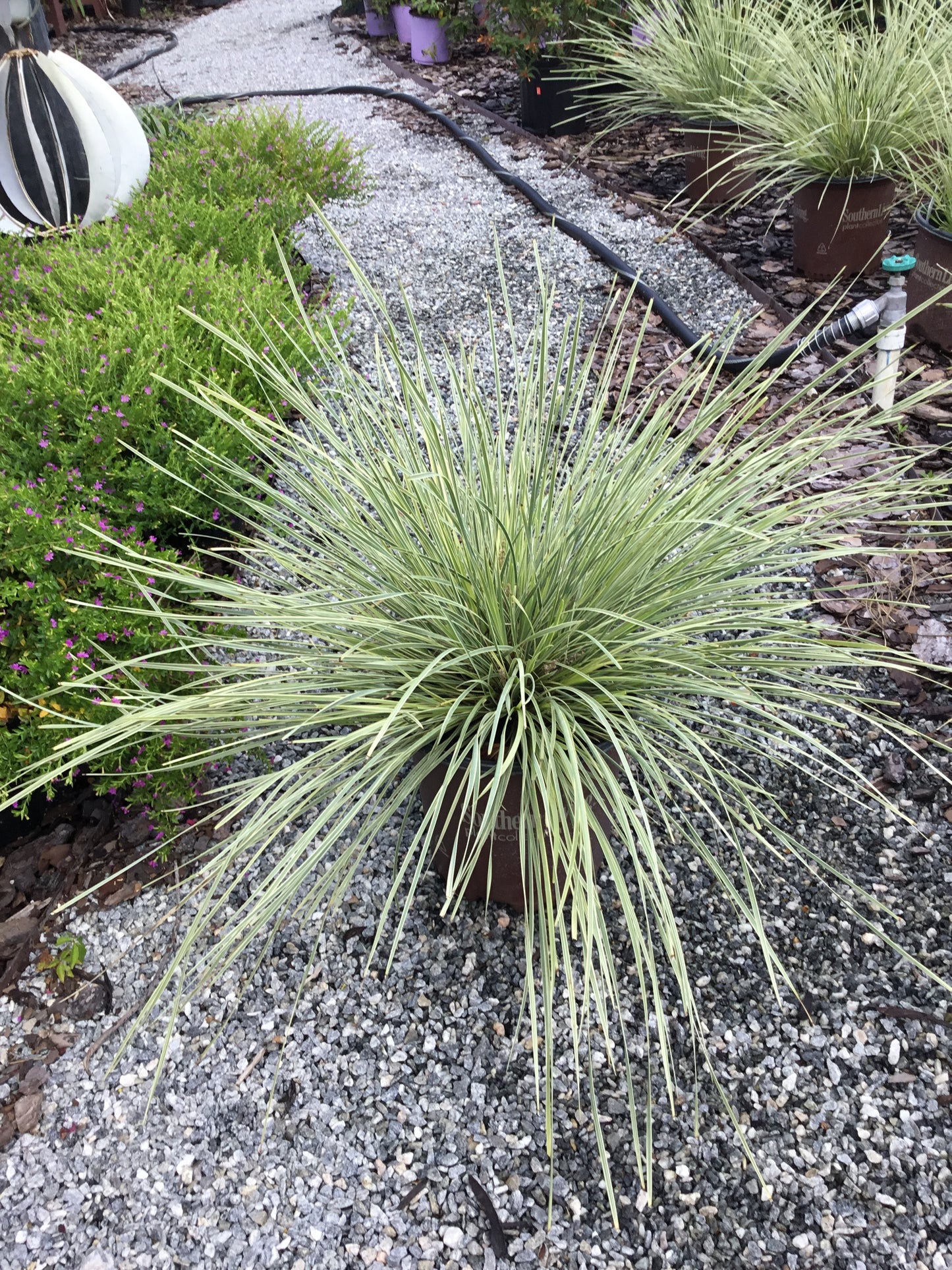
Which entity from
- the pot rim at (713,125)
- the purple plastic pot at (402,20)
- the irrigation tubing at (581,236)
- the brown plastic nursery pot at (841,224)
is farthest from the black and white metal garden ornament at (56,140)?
the purple plastic pot at (402,20)

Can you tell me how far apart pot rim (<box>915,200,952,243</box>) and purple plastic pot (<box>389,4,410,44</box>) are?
4.82 m

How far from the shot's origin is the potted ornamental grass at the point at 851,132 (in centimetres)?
264

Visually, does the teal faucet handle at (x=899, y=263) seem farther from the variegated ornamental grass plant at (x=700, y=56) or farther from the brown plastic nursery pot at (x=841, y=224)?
the variegated ornamental grass plant at (x=700, y=56)

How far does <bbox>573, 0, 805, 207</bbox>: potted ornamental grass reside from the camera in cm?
314

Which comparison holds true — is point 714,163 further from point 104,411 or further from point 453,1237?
point 453,1237

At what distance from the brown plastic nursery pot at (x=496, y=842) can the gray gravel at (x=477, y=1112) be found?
48 mm

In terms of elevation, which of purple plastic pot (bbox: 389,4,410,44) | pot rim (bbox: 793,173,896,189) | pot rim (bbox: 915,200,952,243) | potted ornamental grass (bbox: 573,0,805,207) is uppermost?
purple plastic pot (bbox: 389,4,410,44)

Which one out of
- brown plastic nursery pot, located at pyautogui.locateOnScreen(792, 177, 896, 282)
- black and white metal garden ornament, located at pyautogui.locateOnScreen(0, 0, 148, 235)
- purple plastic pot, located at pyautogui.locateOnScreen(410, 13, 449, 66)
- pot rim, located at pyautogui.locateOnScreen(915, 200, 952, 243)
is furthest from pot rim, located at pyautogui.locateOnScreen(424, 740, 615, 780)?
purple plastic pot, located at pyautogui.locateOnScreen(410, 13, 449, 66)

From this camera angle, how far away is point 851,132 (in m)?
2.63

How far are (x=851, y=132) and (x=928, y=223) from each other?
0.46m

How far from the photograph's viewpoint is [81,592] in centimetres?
153

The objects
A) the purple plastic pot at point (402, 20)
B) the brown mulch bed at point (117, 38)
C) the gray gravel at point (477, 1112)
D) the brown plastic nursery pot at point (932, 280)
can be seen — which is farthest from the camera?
the brown mulch bed at point (117, 38)

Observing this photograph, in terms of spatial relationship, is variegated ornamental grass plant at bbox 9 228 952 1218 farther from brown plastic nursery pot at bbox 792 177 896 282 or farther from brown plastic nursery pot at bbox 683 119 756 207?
brown plastic nursery pot at bbox 683 119 756 207

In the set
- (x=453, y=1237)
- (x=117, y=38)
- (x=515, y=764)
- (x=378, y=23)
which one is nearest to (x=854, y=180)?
(x=515, y=764)
